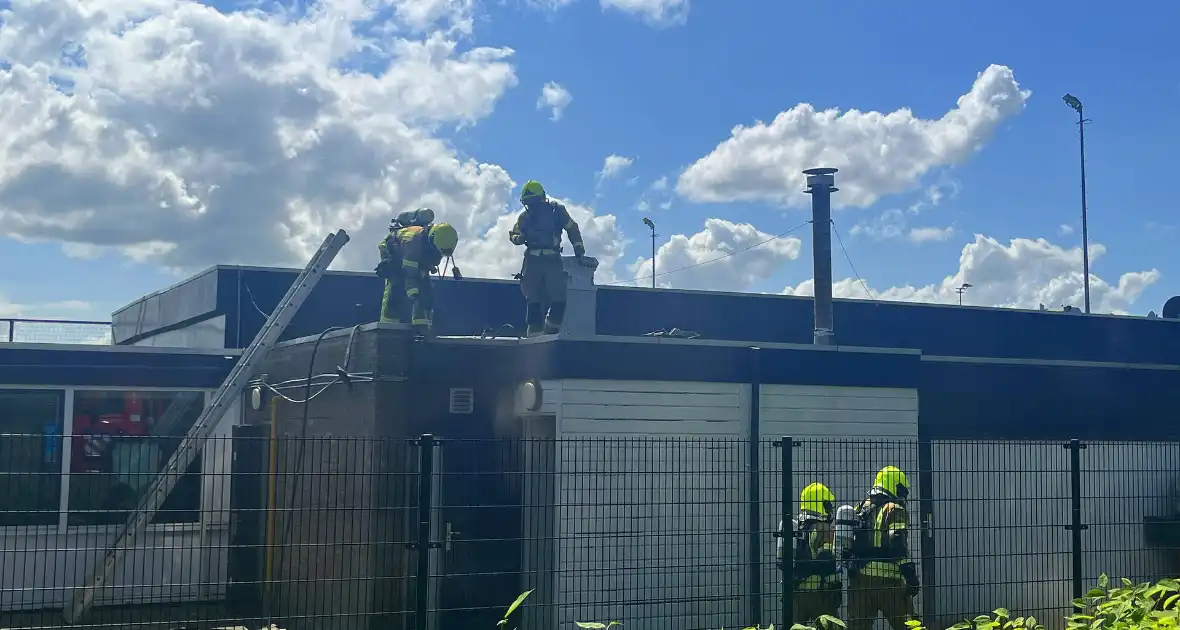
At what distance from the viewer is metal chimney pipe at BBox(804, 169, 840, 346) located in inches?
682

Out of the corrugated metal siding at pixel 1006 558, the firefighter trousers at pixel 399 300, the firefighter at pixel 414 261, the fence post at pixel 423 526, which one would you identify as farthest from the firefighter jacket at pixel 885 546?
the firefighter trousers at pixel 399 300

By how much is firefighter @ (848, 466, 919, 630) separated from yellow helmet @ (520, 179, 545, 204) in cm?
578

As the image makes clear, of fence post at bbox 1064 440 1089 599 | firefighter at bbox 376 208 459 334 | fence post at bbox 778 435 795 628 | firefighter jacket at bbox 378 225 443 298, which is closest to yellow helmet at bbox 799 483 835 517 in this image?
fence post at bbox 778 435 795 628

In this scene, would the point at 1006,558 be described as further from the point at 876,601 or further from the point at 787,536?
the point at 787,536

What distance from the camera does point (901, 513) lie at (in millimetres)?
9047

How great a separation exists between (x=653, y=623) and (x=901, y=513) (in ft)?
8.25

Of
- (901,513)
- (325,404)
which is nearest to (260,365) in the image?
(325,404)

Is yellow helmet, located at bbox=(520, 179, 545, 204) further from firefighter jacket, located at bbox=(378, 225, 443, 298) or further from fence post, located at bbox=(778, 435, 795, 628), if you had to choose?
fence post, located at bbox=(778, 435, 795, 628)

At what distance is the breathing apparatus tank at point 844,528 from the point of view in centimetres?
911

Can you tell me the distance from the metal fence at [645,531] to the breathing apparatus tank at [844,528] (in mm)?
180

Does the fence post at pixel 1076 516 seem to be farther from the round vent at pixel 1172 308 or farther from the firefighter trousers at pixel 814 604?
the round vent at pixel 1172 308

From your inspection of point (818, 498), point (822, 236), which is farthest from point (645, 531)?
point (822, 236)

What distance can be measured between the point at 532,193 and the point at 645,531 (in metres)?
5.49

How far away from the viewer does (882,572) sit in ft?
29.4
